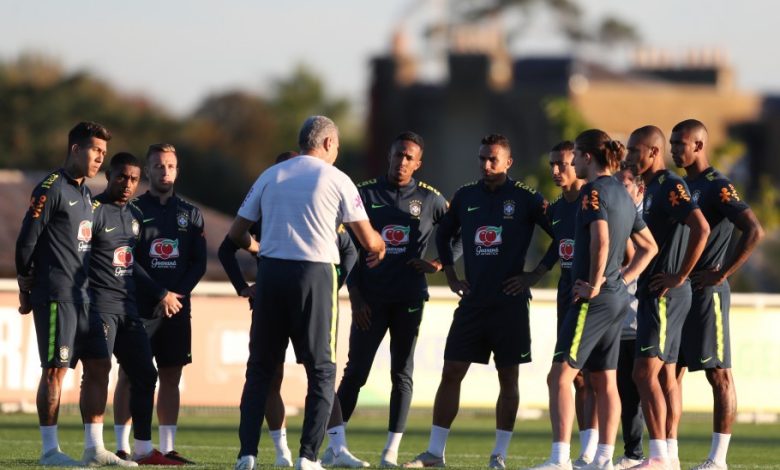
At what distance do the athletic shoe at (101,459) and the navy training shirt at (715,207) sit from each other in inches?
169

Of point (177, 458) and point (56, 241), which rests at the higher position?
point (56, 241)

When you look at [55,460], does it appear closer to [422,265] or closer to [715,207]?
[422,265]

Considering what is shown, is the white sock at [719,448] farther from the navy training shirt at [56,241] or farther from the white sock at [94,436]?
the navy training shirt at [56,241]

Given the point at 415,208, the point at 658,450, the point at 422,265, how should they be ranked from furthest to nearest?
1. the point at 415,208
2. the point at 422,265
3. the point at 658,450

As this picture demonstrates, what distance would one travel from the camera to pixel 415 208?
12.8 m

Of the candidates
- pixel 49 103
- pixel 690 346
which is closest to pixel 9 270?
pixel 690 346

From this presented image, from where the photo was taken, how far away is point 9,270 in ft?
89.1

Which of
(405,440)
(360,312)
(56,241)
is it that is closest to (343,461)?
(360,312)

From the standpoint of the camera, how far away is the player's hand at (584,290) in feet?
35.4

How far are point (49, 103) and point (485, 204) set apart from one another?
5649 centimetres

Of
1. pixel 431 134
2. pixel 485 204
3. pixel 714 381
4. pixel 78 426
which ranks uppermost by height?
pixel 431 134

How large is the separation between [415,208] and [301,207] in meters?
2.53

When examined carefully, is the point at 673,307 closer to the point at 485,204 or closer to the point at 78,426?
the point at 485,204

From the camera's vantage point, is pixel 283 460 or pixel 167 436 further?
pixel 167 436
